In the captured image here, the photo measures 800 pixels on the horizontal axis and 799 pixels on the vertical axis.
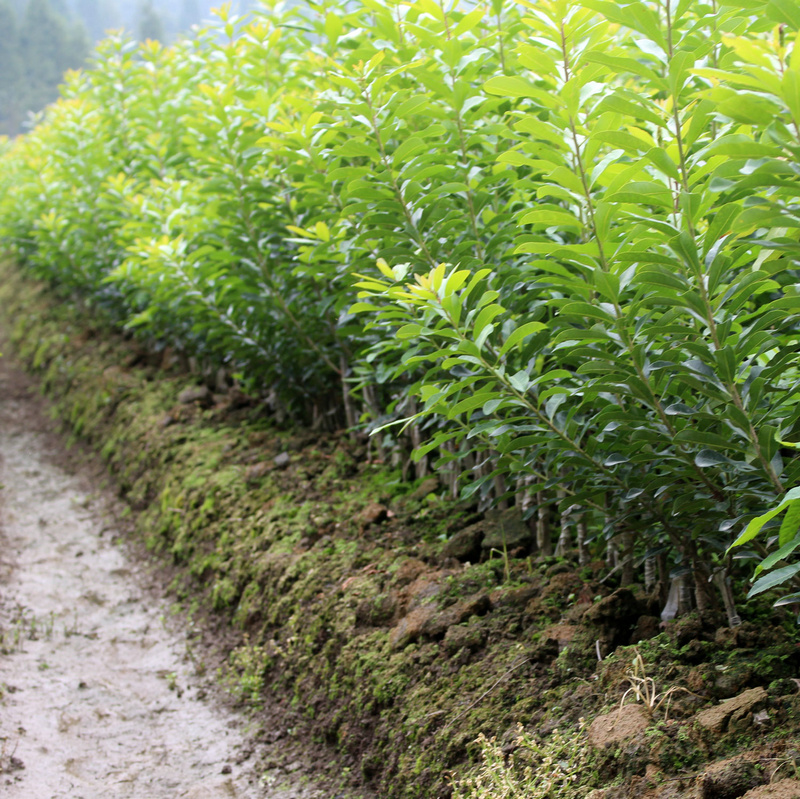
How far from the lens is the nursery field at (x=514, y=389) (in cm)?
183

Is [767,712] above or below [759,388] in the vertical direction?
below

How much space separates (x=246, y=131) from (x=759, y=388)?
11.3ft

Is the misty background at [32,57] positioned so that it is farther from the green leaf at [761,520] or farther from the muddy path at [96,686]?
the green leaf at [761,520]

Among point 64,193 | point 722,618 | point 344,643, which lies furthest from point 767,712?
point 64,193

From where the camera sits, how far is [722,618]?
2.35 metres

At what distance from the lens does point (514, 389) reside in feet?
7.66

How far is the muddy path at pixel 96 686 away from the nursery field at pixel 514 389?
12.4 inches

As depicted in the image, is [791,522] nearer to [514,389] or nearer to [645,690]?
[645,690]

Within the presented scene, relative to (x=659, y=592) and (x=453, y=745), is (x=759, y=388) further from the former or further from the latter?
(x=453, y=745)

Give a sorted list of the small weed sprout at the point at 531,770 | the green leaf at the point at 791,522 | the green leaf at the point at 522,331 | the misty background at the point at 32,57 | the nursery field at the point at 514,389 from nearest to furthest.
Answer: the green leaf at the point at 791,522 < the nursery field at the point at 514,389 < the small weed sprout at the point at 531,770 < the green leaf at the point at 522,331 < the misty background at the point at 32,57

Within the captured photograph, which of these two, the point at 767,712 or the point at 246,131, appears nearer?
the point at 767,712

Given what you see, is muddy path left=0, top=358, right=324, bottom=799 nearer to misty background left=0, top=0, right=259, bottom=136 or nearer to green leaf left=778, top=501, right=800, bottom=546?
green leaf left=778, top=501, right=800, bottom=546

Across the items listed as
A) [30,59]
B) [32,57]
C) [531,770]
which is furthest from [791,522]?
[30,59]

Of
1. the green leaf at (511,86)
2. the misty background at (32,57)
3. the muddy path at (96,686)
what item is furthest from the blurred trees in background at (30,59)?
the green leaf at (511,86)
